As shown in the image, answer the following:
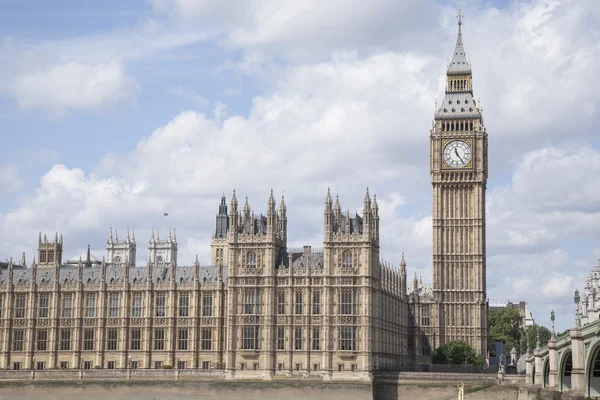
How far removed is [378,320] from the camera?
13400cm

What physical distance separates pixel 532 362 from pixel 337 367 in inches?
893

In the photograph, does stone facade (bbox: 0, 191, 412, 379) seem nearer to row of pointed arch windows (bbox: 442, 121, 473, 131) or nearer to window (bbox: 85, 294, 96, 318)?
window (bbox: 85, 294, 96, 318)

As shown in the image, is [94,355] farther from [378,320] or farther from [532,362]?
[532,362]

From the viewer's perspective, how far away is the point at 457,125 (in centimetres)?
16450

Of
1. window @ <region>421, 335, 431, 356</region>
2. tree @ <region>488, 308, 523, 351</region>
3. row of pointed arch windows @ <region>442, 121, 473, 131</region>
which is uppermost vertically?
row of pointed arch windows @ <region>442, 121, 473, 131</region>

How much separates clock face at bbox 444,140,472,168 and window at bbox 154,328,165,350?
5118cm

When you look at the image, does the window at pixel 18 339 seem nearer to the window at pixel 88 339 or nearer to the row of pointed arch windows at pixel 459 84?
the window at pixel 88 339

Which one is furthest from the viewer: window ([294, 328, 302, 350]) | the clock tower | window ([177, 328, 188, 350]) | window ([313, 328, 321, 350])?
the clock tower

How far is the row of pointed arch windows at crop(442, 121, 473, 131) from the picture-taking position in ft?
538

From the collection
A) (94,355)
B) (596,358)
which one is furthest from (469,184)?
(596,358)

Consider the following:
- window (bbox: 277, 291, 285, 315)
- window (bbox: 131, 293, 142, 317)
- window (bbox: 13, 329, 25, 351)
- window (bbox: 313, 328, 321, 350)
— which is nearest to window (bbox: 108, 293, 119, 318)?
window (bbox: 131, 293, 142, 317)

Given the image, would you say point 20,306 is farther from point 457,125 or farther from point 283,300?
point 457,125

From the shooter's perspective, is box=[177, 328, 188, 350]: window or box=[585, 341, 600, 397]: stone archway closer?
box=[585, 341, 600, 397]: stone archway

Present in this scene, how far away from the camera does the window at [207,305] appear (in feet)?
457
